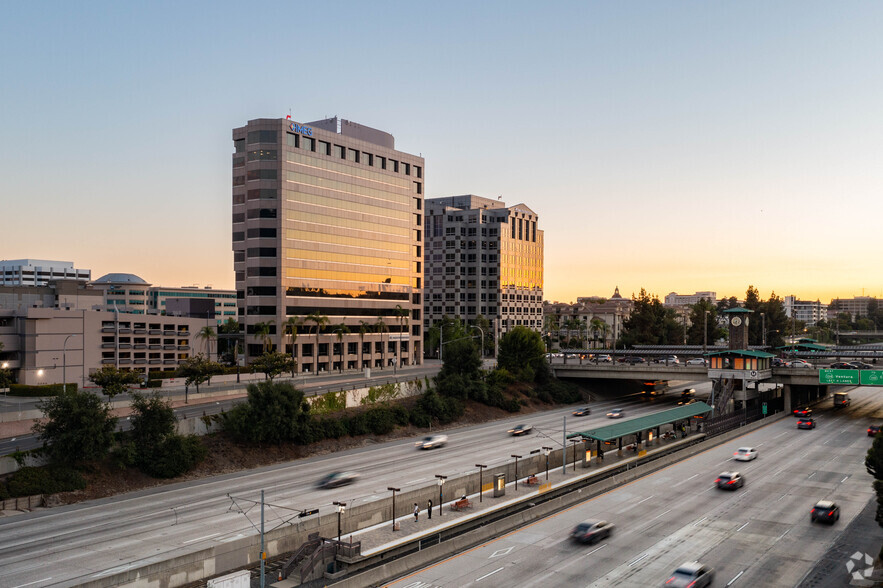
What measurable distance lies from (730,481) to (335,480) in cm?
3333

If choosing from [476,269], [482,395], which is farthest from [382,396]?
[476,269]

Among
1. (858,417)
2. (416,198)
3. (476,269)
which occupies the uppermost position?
(416,198)

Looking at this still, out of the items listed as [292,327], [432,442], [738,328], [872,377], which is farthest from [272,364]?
[872,377]

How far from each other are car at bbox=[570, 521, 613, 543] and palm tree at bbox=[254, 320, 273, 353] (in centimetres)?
7813

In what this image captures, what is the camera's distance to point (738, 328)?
4215 inches

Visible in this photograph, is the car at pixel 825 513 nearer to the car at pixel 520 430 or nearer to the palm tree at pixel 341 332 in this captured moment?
the car at pixel 520 430

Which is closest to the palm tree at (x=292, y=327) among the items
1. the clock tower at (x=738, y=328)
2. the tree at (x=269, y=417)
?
the tree at (x=269, y=417)

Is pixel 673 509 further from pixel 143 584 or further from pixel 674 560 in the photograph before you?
pixel 143 584

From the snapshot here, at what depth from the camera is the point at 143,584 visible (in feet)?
115

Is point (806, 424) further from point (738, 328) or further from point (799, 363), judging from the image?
point (799, 363)

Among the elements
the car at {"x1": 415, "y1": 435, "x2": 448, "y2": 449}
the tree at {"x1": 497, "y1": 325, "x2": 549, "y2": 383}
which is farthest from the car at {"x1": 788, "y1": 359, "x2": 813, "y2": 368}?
the car at {"x1": 415, "y1": 435, "x2": 448, "y2": 449}

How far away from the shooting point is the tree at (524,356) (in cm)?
12012

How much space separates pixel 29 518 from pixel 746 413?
88961 millimetres

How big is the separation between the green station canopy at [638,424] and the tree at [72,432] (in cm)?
4239
